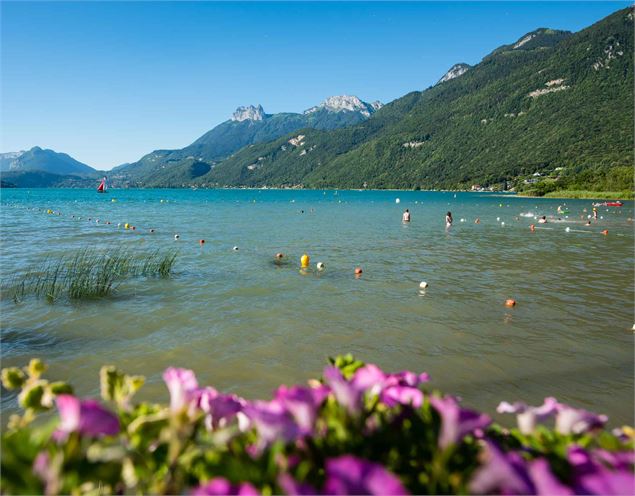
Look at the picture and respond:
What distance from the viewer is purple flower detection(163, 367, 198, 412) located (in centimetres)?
133

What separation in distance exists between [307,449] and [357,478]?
1.06 feet

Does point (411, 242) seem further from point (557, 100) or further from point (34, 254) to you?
point (557, 100)

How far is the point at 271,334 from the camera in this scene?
977cm

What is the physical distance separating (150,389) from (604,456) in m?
7.12

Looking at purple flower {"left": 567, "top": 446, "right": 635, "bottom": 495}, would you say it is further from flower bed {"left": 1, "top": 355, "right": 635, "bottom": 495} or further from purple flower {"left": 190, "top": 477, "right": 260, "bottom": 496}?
purple flower {"left": 190, "top": 477, "right": 260, "bottom": 496}

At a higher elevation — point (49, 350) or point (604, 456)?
point (604, 456)

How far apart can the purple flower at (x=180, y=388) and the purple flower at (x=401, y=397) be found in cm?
75

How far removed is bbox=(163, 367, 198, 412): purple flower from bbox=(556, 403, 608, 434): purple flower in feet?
4.63

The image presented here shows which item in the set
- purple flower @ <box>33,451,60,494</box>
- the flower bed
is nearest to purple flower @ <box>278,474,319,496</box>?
the flower bed

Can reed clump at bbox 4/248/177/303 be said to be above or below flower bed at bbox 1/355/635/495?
below

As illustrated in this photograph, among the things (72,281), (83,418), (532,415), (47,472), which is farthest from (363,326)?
(72,281)

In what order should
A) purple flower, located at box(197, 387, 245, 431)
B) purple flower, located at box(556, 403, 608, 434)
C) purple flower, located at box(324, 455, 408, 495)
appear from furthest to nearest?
1. purple flower, located at box(197, 387, 245, 431)
2. purple flower, located at box(556, 403, 608, 434)
3. purple flower, located at box(324, 455, 408, 495)

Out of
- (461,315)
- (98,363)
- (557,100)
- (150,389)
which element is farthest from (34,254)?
(557,100)

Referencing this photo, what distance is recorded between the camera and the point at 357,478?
0.90m
